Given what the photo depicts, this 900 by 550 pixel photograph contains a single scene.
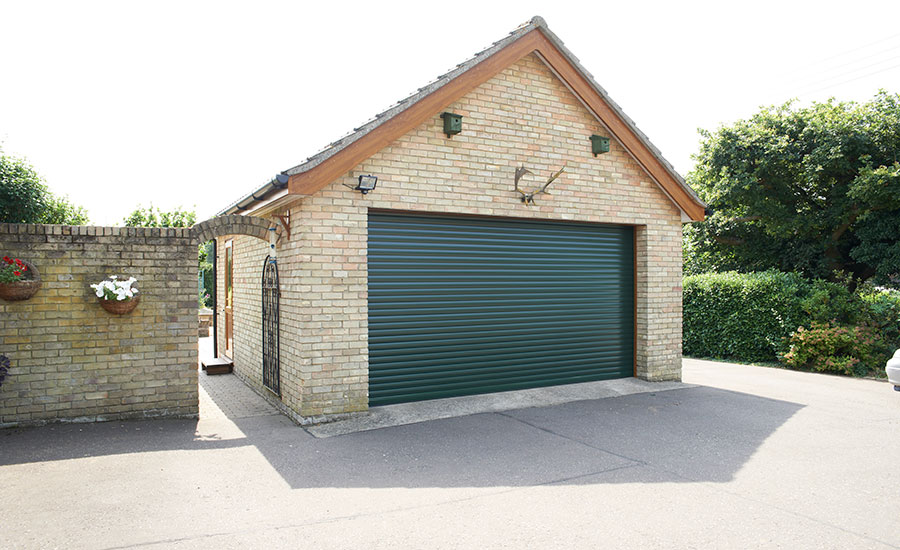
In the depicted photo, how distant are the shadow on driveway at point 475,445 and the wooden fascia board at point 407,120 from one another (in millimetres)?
3023

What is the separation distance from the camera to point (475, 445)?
640 centimetres

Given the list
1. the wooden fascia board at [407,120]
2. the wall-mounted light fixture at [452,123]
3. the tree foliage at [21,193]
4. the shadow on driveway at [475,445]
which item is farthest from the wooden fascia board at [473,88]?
the tree foliage at [21,193]

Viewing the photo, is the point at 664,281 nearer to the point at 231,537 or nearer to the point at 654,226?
the point at 654,226

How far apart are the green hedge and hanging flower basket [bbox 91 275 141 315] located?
12513 mm

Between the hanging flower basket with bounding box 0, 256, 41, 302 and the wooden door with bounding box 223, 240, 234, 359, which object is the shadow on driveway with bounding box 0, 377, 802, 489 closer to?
the hanging flower basket with bounding box 0, 256, 41, 302

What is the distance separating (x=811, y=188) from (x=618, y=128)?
1160cm

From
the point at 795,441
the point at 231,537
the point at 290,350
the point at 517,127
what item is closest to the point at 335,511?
the point at 231,537

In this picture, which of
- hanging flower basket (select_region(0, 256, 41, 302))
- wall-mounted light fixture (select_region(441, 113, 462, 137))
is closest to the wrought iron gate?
hanging flower basket (select_region(0, 256, 41, 302))

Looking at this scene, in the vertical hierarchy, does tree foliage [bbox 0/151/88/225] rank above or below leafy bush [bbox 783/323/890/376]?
above

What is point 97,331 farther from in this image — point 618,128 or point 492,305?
point 618,128

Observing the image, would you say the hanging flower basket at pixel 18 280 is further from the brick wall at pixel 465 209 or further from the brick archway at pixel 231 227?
the brick wall at pixel 465 209

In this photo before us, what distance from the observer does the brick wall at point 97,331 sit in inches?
266

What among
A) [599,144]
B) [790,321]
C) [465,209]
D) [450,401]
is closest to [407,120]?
[465,209]

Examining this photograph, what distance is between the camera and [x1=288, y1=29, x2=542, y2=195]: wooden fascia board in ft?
22.4
